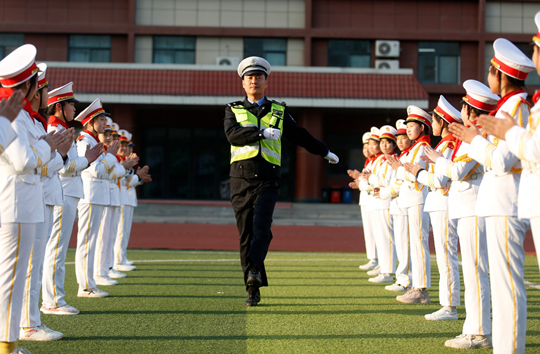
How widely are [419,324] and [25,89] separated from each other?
4.10 m

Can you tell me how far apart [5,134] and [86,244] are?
3.49 m

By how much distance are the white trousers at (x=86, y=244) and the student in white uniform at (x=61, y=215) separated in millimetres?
819

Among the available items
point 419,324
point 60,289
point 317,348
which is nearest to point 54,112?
point 60,289

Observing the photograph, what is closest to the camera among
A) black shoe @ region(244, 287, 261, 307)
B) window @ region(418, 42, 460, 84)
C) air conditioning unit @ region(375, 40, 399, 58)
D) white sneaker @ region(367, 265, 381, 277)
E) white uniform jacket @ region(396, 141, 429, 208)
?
black shoe @ region(244, 287, 261, 307)

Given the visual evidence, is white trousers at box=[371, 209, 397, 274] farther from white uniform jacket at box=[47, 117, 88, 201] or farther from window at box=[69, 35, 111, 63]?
window at box=[69, 35, 111, 63]

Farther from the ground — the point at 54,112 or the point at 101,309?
the point at 54,112

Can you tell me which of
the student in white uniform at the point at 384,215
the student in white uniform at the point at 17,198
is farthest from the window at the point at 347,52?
the student in white uniform at the point at 17,198

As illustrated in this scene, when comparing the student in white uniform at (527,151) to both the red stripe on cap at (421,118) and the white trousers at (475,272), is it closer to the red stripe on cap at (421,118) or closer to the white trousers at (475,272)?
the white trousers at (475,272)

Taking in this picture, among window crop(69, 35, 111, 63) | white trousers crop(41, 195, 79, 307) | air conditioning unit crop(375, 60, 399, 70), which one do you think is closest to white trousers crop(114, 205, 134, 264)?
white trousers crop(41, 195, 79, 307)

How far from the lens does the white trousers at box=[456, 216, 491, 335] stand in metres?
5.08

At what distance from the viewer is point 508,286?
412 centimetres

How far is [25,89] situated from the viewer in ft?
14.7

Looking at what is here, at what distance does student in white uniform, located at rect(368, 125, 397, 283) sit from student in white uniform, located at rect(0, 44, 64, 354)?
5.76 metres

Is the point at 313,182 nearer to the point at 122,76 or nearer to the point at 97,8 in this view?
the point at 122,76
